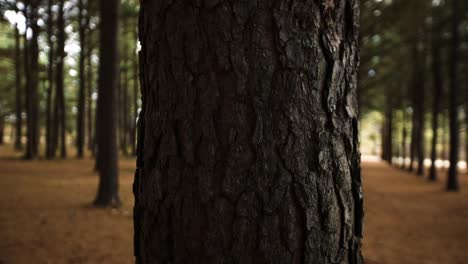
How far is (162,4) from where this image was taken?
4.04 feet

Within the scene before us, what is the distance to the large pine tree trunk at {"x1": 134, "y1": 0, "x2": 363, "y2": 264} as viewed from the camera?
3.76 ft

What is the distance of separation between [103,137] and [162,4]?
28.3 ft

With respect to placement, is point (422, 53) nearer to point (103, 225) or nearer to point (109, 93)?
point (109, 93)

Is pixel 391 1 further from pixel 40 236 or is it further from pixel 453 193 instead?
pixel 40 236

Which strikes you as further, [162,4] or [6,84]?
[6,84]

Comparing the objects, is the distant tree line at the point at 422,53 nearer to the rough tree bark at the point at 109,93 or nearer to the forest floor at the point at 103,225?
the forest floor at the point at 103,225

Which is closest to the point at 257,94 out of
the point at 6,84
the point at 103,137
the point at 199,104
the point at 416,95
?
the point at 199,104

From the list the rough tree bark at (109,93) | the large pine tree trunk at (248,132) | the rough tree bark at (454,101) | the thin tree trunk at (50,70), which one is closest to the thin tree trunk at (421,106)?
the rough tree bark at (454,101)

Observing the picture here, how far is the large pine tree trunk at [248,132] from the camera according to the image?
1145 millimetres

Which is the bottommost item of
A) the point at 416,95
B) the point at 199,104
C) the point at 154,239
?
the point at 154,239

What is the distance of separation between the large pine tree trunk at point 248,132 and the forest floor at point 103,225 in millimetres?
4821

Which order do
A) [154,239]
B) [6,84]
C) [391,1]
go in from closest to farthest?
[154,239] < [391,1] < [6,84]

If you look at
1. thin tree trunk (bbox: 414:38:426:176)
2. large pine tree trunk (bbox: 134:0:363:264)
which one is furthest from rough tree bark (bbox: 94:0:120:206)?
thin tree trunk (bbox: 414:38:426:176)

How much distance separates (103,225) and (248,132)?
22.6ft
